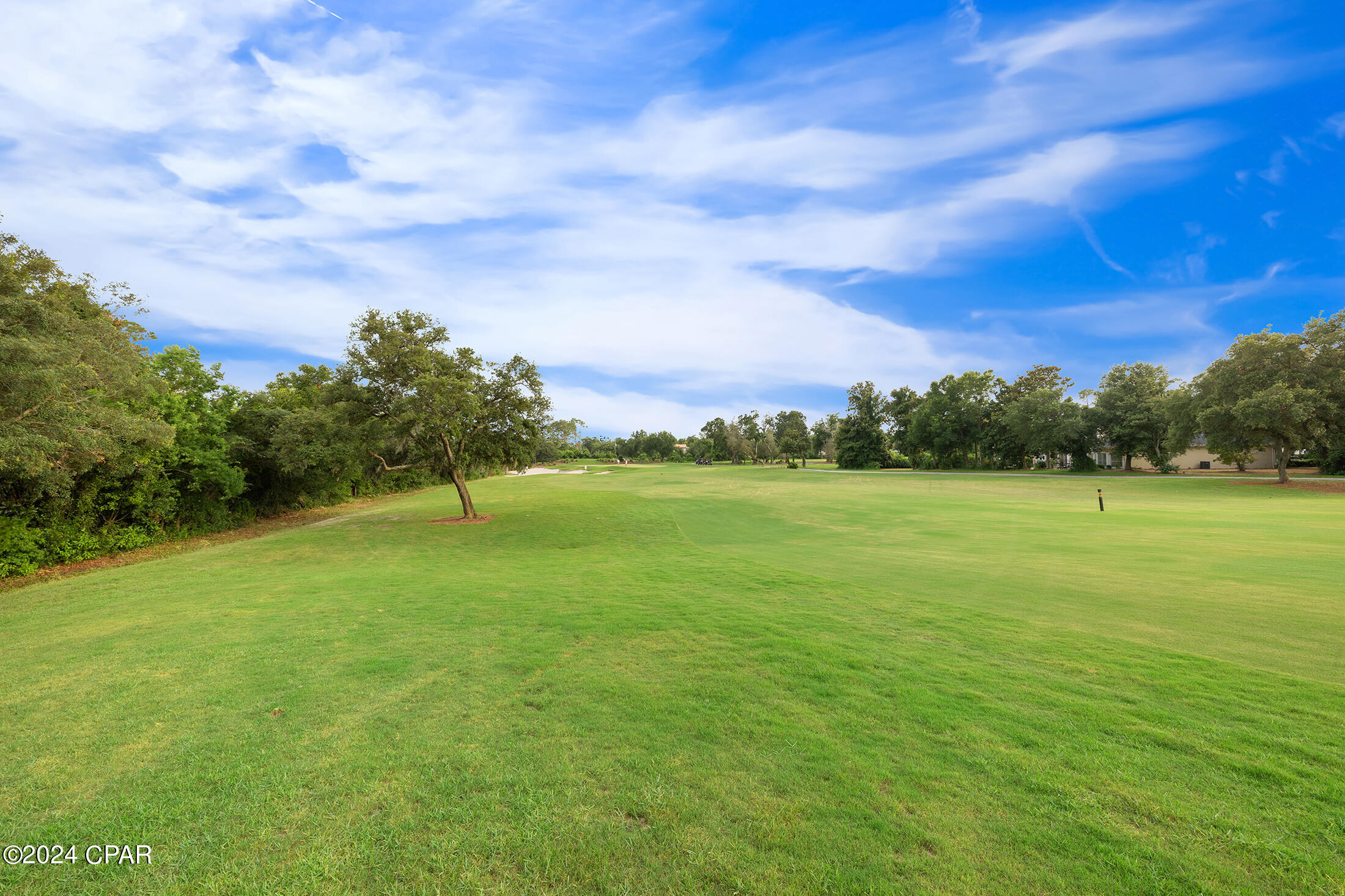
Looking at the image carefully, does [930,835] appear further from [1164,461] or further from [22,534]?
[1164,461]

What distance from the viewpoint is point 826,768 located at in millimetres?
3949

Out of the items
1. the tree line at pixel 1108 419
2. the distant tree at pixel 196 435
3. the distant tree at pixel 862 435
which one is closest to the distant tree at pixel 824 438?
the tree line at pixel 1108 419

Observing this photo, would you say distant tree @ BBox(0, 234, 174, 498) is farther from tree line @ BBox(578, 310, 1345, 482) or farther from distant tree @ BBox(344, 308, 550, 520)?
tree line @ BBox(578, 310, 1345, 482)

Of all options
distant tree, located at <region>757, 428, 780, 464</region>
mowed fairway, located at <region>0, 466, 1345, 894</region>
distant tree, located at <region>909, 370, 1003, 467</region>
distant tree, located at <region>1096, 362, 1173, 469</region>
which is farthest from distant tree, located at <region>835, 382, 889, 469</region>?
mowed fairway, located at <region>0, 466, 1345, 894</region>

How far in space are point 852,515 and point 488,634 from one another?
18.7 m

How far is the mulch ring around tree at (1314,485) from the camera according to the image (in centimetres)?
3052

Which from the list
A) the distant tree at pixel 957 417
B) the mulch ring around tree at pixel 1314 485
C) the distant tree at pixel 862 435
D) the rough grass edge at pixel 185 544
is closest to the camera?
the rough grass edge at pixel 185 544

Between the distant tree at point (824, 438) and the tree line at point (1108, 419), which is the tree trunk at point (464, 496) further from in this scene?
the distant tree at point (824, 438)

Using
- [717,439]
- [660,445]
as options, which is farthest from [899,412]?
[660,445]

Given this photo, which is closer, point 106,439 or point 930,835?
point 930,835

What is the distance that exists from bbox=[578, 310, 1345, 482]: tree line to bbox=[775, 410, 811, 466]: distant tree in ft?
1.40

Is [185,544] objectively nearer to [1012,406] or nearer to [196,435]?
[196,435]

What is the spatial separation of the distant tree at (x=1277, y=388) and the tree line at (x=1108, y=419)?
0.23 feet

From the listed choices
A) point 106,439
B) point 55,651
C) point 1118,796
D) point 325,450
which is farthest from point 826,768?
point 325,450
